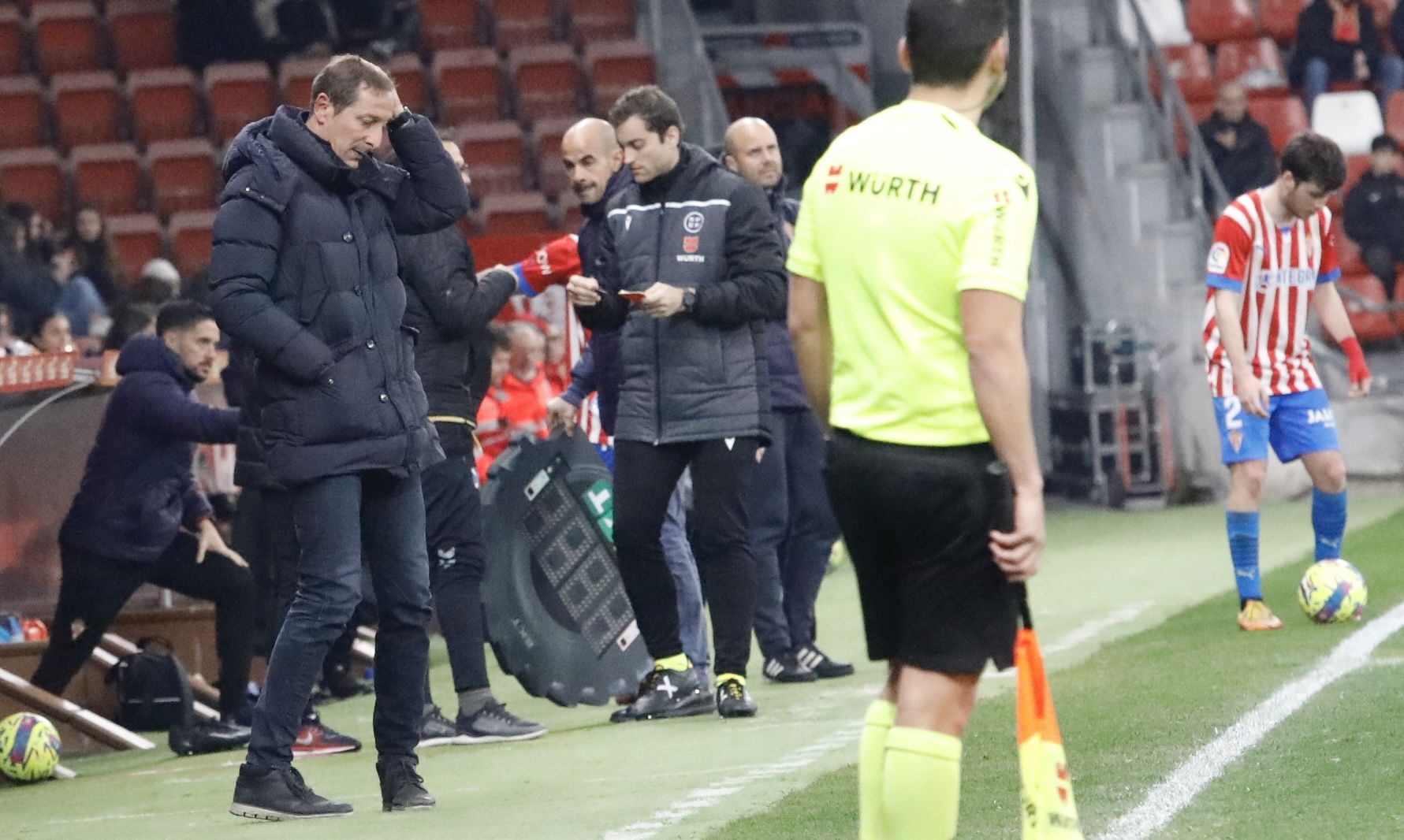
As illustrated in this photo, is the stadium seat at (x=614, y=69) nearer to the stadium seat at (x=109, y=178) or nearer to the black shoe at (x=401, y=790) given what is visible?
the stadium seat at (x=109, y=178)

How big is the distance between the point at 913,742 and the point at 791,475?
5282 mm

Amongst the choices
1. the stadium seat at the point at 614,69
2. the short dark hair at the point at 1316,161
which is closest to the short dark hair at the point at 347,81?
the short dark hair at the point at 1316,161

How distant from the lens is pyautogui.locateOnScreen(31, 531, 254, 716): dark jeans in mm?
8727

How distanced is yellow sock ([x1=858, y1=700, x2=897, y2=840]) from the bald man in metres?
4.33

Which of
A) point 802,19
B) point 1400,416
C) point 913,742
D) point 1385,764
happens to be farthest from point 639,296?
point 802,19

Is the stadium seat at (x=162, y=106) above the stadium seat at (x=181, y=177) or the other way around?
above

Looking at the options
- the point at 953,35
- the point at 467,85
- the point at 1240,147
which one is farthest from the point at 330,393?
the point at 1240,147

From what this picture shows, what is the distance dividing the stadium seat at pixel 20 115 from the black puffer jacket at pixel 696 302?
11331 mm

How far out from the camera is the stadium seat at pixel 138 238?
16891 millimetres

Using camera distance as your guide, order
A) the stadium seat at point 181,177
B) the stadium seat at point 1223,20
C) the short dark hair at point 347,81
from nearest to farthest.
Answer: the short dark hair at point 347,81 → the stadium seat at point 181,177 → the stadium seat at point 1223,20

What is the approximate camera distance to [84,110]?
717 inches

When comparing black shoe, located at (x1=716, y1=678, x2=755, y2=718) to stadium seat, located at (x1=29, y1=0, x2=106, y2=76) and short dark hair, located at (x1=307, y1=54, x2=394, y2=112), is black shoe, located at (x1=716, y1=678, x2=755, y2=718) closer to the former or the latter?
short dark hair, located at (x1=307, y1=54, x2=394, y2=112)

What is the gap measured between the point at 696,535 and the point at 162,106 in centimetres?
1152

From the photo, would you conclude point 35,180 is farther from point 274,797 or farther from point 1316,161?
point 274,797
